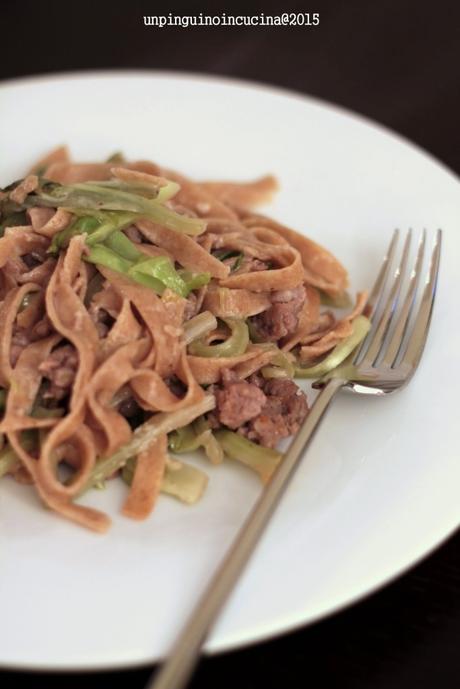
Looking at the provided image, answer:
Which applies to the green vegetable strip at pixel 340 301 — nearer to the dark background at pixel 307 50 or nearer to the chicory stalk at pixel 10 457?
the chicory stalk at pixel 10 457

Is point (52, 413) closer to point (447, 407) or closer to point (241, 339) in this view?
point (241, 339)

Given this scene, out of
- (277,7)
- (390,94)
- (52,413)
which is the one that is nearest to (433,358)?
(52,413)

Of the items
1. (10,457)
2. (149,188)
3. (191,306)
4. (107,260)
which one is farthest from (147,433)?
(149,188)

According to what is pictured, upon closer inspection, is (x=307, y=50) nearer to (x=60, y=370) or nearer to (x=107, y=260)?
(x=107, y=260)

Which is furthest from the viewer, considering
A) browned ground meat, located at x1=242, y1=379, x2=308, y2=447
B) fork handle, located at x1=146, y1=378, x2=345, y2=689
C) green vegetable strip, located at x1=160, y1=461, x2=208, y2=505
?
browned ground meat, located at x1=242, y1=379, x2=308, y2=447

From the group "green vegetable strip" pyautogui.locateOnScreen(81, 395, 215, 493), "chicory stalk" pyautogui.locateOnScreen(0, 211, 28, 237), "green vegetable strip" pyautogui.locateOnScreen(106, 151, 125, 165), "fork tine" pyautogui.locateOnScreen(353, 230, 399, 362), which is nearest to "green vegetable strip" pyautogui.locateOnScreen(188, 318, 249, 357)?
"green vegetable strip" pyautogui.locateOnScreen(81, 395, 215, 493)

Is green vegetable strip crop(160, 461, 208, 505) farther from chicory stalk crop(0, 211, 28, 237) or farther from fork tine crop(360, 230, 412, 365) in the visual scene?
chicory stalk crop(0, 211, 28, 237)

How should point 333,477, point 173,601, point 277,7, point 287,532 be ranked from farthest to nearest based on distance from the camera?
1. point 277,7
2. point 333,477
3. point 287,532
4. point 173,601
